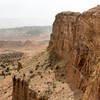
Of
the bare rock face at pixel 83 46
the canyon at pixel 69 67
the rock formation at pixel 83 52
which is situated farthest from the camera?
the bare rock face at pixel 83 46

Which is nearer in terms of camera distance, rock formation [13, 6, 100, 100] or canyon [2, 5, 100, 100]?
rock formation [13, 6, 100, 100]

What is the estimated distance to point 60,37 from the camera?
35.2 meters

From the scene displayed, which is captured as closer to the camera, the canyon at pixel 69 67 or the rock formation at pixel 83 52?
the rock formation at pixel 83 52

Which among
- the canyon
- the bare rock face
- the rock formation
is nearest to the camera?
the rock formation

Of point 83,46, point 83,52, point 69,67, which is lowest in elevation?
point 69,67

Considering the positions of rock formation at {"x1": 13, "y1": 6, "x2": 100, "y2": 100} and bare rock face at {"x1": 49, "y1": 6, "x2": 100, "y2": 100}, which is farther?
bare rock face at {"x1": 49, "y1": 6, "x2": 100, "y2": 100}

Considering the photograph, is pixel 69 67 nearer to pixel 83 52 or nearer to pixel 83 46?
pixel 83 52

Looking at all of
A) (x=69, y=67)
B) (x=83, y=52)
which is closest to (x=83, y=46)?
(x=83, y=52)

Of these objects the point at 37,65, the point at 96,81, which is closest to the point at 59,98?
the point at 96,81

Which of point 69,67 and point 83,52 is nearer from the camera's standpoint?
point 83,52

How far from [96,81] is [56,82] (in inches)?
519

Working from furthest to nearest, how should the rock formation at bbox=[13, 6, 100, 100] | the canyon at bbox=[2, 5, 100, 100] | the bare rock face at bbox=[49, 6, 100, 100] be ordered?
the bare rock face at bbox=[49, 6, 100, 100] < the canyon at bbox=[2, 5, 100, 100] < the rock formation at bbox=[13, 6, 100, 100]

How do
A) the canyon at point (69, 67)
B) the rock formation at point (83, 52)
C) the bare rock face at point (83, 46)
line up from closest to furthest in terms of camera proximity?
the rock formation at point (83, 52)
the canyon at point (69, 67)
the bare rock face at point (83, 46)

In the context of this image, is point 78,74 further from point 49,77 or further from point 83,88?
point 49,77
